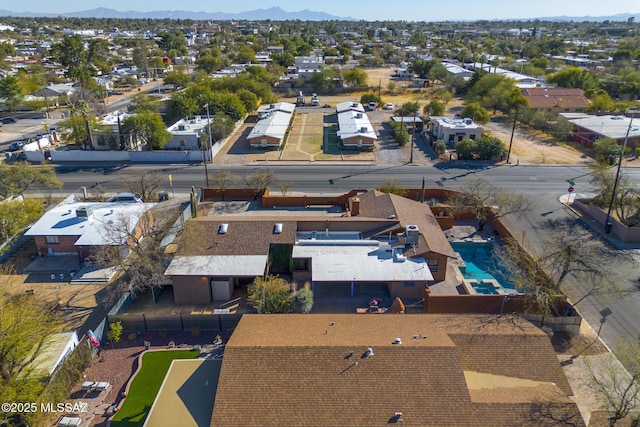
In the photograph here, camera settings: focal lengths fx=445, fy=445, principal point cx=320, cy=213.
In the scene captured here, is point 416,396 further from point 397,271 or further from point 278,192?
point 278,192

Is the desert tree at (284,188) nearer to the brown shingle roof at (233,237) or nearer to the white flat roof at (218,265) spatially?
the brown shingle roof at (233,237)

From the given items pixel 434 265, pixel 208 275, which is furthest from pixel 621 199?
pixel 208 275

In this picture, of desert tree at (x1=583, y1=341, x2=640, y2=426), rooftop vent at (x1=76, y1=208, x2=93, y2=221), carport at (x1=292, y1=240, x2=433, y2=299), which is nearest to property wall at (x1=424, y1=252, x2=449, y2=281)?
carport at (x1=292, y1=240, x2=433, y2=299)

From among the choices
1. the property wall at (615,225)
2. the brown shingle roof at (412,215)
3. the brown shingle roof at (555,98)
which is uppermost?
the brown shingle roof at (555,98)

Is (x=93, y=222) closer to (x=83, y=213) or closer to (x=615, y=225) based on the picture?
(x=83, y=213)

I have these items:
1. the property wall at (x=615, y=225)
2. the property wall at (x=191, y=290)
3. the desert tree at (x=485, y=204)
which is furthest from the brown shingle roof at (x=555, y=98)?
the property wall at (x=191, y=290)

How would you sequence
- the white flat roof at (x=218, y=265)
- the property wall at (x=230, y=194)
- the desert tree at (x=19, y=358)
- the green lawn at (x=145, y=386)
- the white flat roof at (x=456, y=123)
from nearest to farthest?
the desert tree at (x=19, y=358)
the green lawn at (x=145, y=386)
the white flat roof at (x=218, y=265)
the property wall at (x=230, y=194)
the white flat roof at (x=456, y=123)

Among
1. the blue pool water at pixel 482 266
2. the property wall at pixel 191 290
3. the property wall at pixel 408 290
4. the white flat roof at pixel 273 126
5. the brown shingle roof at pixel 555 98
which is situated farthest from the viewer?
the brown shingle roof at pixel 555 98
